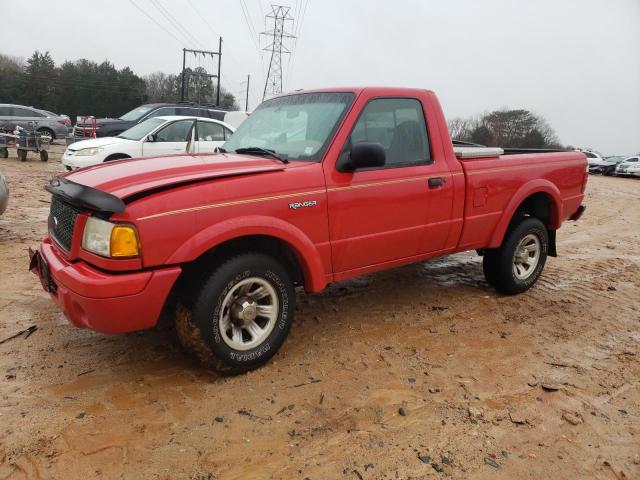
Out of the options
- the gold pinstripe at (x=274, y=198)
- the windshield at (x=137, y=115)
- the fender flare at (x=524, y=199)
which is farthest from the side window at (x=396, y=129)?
the windshield at (x=137, y=115)

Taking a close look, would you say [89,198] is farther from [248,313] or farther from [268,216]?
[248,313]

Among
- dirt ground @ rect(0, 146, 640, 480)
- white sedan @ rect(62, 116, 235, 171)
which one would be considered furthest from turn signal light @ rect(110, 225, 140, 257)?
white sedan @ rect(62, 116, 235, 171)

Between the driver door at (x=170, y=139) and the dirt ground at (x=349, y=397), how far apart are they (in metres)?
5.78

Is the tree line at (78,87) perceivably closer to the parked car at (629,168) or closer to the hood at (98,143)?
the parked car at (629,168)

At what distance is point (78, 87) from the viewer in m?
50.6

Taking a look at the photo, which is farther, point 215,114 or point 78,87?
point 78,87

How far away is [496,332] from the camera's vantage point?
4039 millimetres

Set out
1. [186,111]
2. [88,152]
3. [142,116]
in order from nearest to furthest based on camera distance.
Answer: [88,152] < [186,111] < [142,116]

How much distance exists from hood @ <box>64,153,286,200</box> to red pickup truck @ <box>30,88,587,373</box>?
0.01 m

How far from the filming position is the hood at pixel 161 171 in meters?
2.80

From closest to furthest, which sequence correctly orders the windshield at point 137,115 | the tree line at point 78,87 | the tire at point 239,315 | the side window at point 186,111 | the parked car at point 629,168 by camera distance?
the tire at point 239,315
the side window at point 186,111
the windshield at point 137,115
the parked car at point 629,168
the tree line at point 78,87

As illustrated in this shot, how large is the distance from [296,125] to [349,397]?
6.92 feet

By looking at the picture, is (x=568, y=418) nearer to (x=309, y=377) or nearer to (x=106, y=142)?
(x=309, y=377)

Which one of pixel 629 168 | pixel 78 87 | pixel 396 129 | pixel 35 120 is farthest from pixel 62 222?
pixel 78 87
